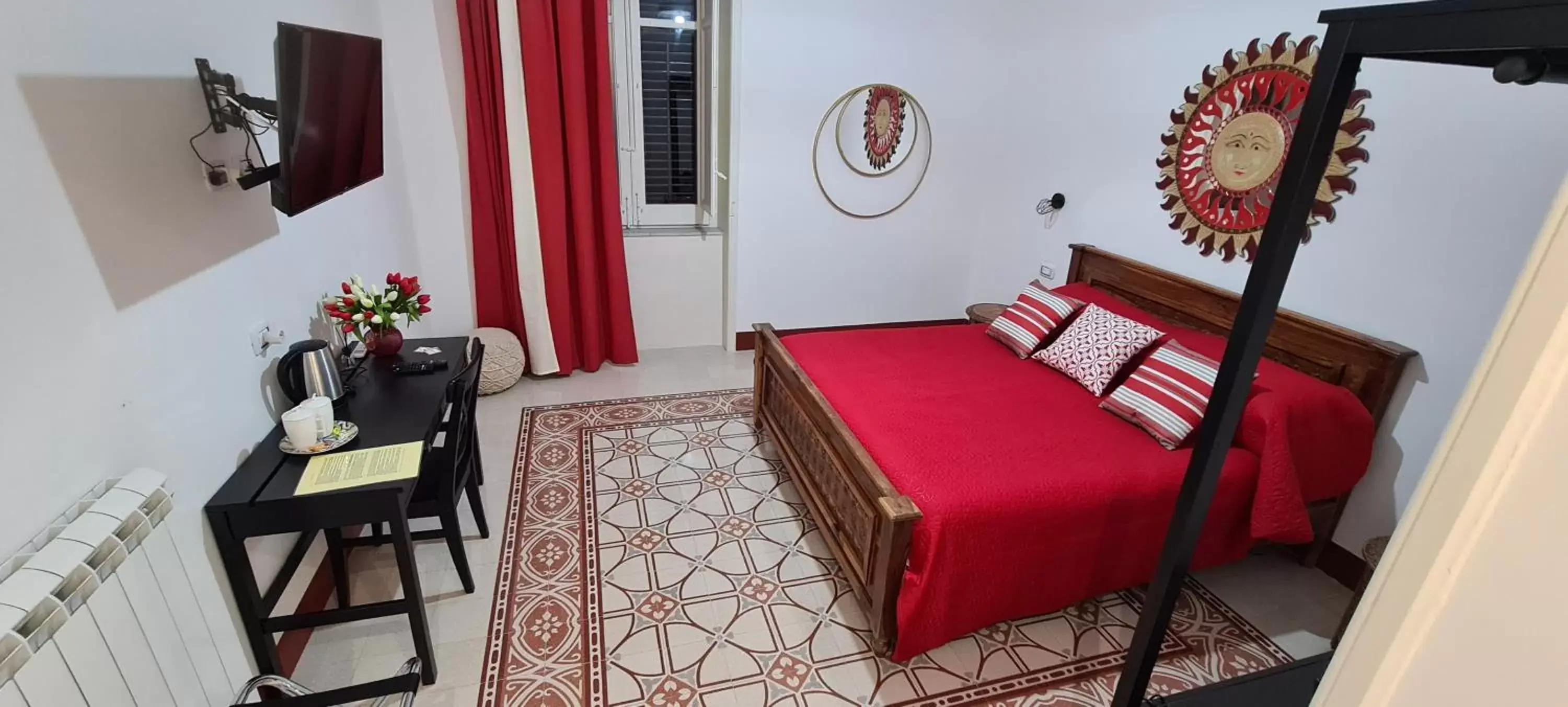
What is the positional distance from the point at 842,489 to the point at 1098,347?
52.2 inches

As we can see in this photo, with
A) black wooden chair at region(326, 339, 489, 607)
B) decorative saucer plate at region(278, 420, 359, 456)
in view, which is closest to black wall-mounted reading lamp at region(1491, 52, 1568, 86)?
black wooden chair at region(326, 339, 489, 607)

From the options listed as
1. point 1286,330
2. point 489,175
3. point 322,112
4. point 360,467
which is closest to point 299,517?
point 360,467

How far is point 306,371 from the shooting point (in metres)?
Result: 1.93

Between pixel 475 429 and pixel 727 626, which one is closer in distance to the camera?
pixel 727 626

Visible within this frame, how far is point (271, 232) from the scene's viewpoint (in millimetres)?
2006

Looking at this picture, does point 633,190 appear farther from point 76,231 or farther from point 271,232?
point 76,231

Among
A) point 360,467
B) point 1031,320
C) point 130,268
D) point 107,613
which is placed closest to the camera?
point 107,613

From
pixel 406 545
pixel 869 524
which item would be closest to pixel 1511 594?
pixel 869 524

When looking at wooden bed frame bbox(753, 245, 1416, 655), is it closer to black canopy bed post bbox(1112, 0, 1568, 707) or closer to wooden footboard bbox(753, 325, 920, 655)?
wooden footboard bbox(753, 325, 920, 655)

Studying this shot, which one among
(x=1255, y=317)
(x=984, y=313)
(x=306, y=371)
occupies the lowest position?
(x=984, y=313)

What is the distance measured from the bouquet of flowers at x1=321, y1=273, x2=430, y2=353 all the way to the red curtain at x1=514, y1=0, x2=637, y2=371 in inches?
49.5

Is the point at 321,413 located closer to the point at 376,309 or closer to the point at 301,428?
the point at 301,428

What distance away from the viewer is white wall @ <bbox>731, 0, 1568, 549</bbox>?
2.04 metres

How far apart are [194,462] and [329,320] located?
0.93 meters
